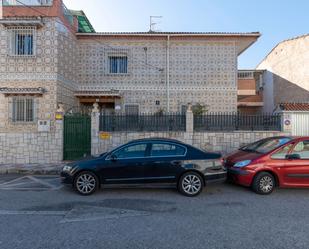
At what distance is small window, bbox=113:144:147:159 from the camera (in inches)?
245

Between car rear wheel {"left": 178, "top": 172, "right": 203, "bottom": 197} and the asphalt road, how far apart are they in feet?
0.54

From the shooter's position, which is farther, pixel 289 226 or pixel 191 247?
pixel 289 226

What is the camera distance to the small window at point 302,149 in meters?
6.29

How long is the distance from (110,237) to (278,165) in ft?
15.3

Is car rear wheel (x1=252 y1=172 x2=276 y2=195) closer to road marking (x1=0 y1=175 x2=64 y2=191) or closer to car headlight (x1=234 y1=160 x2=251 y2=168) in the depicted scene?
car headlight (x1=234 y1=160 x2=251 y2=168)

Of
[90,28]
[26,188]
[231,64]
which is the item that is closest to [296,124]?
[231,64]

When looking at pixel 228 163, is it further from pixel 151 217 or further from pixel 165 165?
pixel 151 217

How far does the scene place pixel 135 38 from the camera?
47.9ft

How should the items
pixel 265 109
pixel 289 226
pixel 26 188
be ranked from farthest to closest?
pixel 265 109, pixel 26 188, pixel 289 226

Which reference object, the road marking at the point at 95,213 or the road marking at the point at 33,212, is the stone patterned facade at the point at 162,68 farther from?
the road marking at the point at 95,213

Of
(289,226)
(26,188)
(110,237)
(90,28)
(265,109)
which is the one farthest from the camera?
(265,109)

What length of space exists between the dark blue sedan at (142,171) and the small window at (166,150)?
0.04m

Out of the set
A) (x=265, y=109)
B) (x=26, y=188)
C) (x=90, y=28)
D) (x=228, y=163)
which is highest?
(x=90, y=28)

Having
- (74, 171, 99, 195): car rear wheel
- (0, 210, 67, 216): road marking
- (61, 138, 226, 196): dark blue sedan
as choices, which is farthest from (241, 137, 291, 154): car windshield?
(0, 210, 67, 216): road marking
